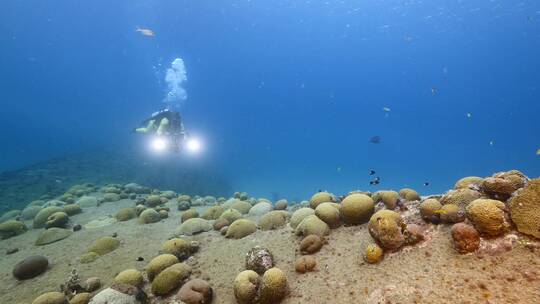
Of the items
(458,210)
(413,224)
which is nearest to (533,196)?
(458,210)

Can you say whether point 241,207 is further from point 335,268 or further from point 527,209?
point 527,209

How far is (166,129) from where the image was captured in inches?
686

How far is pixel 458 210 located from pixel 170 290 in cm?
680

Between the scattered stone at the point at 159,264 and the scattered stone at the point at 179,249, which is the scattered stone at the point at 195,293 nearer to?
the scattered stone at the point at 159,264

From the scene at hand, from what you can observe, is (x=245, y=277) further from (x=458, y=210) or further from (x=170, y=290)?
(x=458, y=210)

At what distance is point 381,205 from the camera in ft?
25.7

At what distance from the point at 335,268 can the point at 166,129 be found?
47.2 ft

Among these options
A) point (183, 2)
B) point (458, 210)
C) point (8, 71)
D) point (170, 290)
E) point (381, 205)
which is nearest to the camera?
point (458, 210)

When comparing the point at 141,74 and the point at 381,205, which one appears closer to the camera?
the point at 381,205

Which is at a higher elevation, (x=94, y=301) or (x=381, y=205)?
(x=381, y=205)

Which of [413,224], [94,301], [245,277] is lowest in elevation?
[94,301]

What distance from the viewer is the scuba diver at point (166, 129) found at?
17.1 meters

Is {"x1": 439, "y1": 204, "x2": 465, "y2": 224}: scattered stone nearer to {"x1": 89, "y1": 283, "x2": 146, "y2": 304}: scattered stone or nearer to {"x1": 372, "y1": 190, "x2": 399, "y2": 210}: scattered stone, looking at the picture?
{"x1": 372, "y1": 190, "x2": 399, "y2": 210}: scattered stone

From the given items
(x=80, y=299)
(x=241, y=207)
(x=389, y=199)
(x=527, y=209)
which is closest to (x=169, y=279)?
(x=80, y=299)
